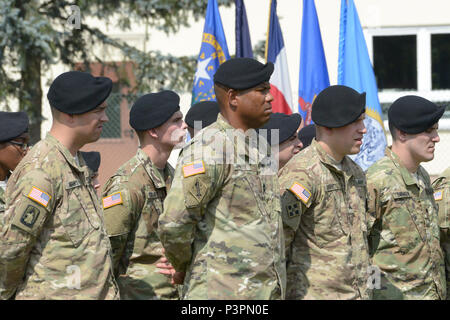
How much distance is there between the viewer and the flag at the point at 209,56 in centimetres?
802

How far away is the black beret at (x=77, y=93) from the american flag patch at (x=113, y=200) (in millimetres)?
724

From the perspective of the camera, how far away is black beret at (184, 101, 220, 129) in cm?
564

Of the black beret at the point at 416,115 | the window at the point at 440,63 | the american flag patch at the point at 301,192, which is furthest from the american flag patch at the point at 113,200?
the window at the point at 440,63

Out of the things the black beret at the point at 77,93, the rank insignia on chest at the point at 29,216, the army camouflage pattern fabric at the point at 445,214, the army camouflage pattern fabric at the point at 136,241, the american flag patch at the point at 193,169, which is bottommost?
the army camouflage pattern fabric at the point at 445,214

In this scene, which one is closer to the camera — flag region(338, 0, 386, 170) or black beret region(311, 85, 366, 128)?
black beret region(311, 85, 366, 128)

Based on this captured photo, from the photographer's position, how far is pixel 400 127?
5348 mm

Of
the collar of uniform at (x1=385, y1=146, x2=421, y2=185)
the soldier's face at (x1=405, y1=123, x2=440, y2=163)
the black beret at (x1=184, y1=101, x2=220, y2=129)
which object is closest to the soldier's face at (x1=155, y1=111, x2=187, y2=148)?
the black beret at (x1=184, y1=101, x2=220, y2=129)

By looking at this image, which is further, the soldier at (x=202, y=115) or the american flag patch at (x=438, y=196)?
the american flag patch at (x=438, y=196)

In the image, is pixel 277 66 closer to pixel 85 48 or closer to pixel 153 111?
pixel 153 111

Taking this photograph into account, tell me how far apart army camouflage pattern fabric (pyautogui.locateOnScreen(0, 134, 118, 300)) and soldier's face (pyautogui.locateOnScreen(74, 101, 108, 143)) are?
6.4 inches

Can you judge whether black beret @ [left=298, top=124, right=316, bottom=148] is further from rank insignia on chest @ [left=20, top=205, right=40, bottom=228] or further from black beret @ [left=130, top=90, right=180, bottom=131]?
rank insignia on chest @ [left=20, top=205, right=40, bottom=228]

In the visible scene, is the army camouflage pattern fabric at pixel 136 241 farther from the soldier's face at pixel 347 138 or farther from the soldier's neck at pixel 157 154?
the soldier's face at pixel 347 138

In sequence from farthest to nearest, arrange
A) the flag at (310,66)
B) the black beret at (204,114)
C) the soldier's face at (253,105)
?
the flag at (310,66), the black beret at (204,114), the soldier's face at (253,105)

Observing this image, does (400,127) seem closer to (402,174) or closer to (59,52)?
(402,174)
